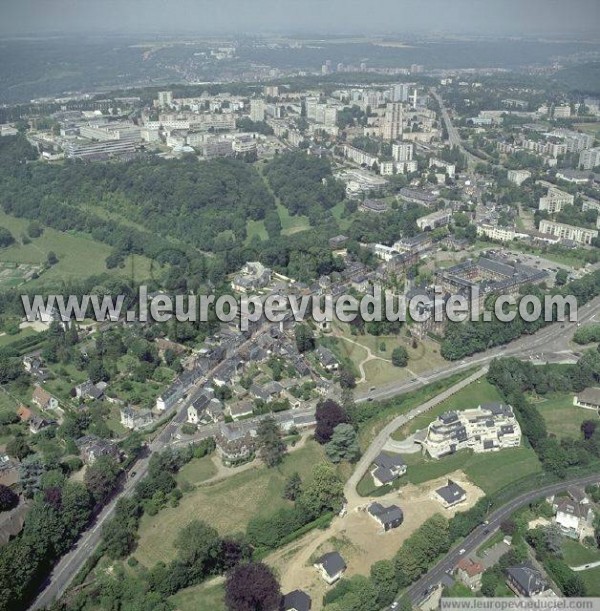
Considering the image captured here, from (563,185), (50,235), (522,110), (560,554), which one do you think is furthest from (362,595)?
(522,110)

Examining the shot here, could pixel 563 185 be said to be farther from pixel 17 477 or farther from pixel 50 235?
pixel 17 477

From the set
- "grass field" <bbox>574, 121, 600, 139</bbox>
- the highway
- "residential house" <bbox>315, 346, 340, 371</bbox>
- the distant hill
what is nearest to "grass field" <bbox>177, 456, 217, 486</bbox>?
the highway

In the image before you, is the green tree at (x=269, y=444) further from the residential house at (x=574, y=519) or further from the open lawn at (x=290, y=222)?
the open lawn at (x=290, y=222)

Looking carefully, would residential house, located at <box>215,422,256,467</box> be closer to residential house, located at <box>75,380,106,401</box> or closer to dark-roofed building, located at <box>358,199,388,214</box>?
residential house, located at <box>75,380,106,401</box>

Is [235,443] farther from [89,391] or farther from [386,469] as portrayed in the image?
[89,391]

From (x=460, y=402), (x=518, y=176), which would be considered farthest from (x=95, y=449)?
(x=518, y=176)

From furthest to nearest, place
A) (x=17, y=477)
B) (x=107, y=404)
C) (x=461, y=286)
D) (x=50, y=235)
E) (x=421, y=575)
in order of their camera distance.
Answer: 1. (x=50, y=235)
2. (x=461, y=286)
3. (x=107, y=404)
4. (x=17, y=477)
5. (x=421, y=575)
